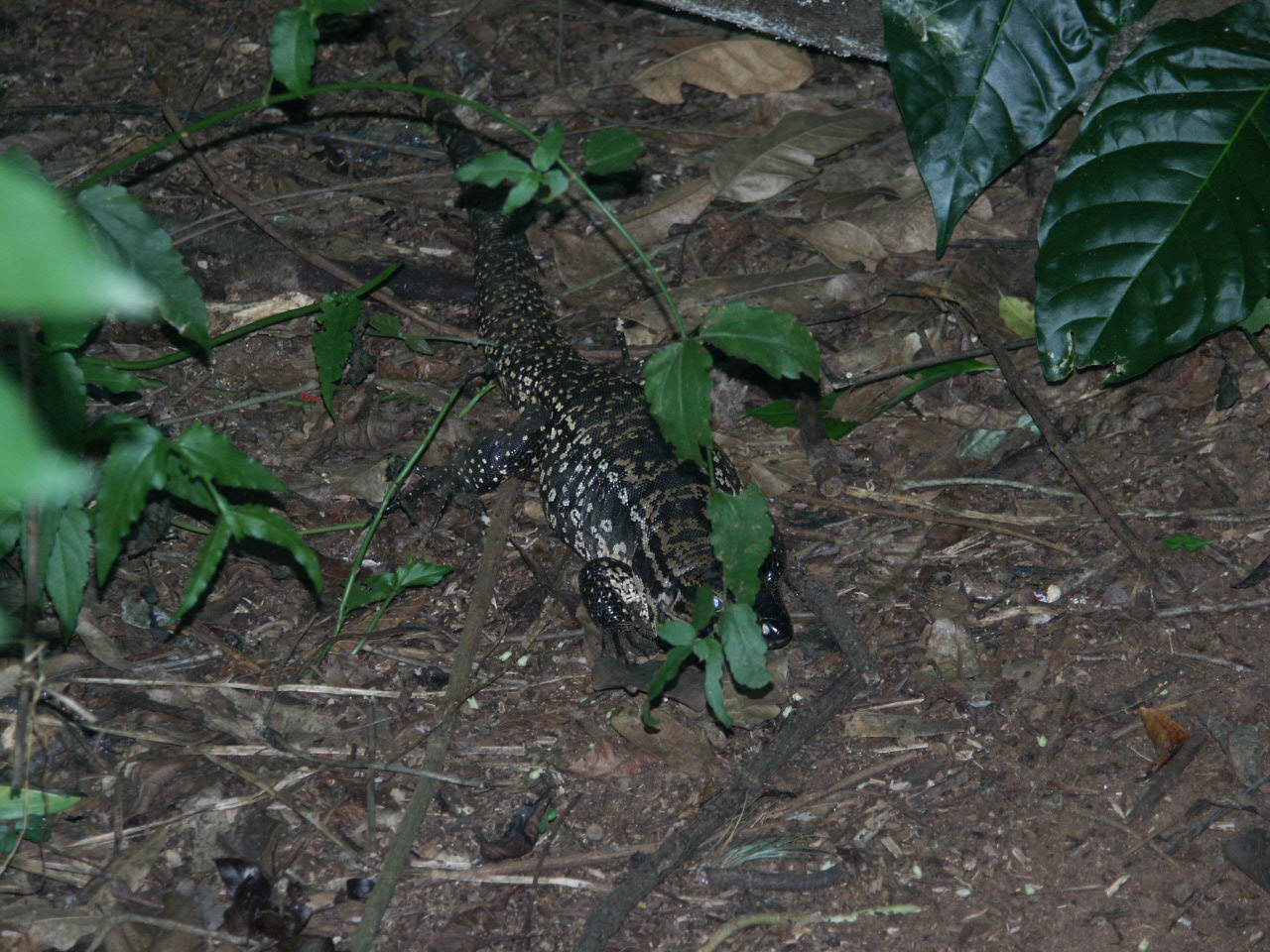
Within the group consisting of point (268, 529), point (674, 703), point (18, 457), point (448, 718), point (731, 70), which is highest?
point (18, 457)

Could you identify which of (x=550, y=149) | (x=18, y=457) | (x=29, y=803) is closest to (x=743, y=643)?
(x=550, y=149)

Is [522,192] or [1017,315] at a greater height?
[522,192]

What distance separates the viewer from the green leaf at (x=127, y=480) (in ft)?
9.34

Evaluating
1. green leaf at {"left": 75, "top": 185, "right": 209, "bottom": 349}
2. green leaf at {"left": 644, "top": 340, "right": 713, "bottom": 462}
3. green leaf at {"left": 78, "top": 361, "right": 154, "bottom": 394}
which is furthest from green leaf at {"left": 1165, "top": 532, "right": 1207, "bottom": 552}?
green leaf at {"left": 78, "top": 361, "right": 154, "bottom": 394}

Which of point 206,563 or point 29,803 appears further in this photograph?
point 29,803

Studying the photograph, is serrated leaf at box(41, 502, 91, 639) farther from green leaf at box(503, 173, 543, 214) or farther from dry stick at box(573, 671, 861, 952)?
dry stick at box(573, 671, 861, 952)

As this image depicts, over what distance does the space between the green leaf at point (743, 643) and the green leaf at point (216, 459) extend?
4.93 feet

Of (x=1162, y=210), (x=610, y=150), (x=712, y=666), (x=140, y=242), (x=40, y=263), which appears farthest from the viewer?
(x=1162, y=210)

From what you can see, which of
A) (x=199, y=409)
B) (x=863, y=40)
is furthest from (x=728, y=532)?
(x=863, y=40)

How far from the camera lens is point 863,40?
607 cm

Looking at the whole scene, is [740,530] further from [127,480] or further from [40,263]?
[40,263]

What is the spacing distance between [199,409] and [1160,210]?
475 cm

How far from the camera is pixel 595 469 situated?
211 inches

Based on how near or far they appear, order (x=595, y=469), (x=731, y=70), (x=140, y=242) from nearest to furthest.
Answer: (x=140, y=242)
(x=595, y=469)
(x=731, y=70)
